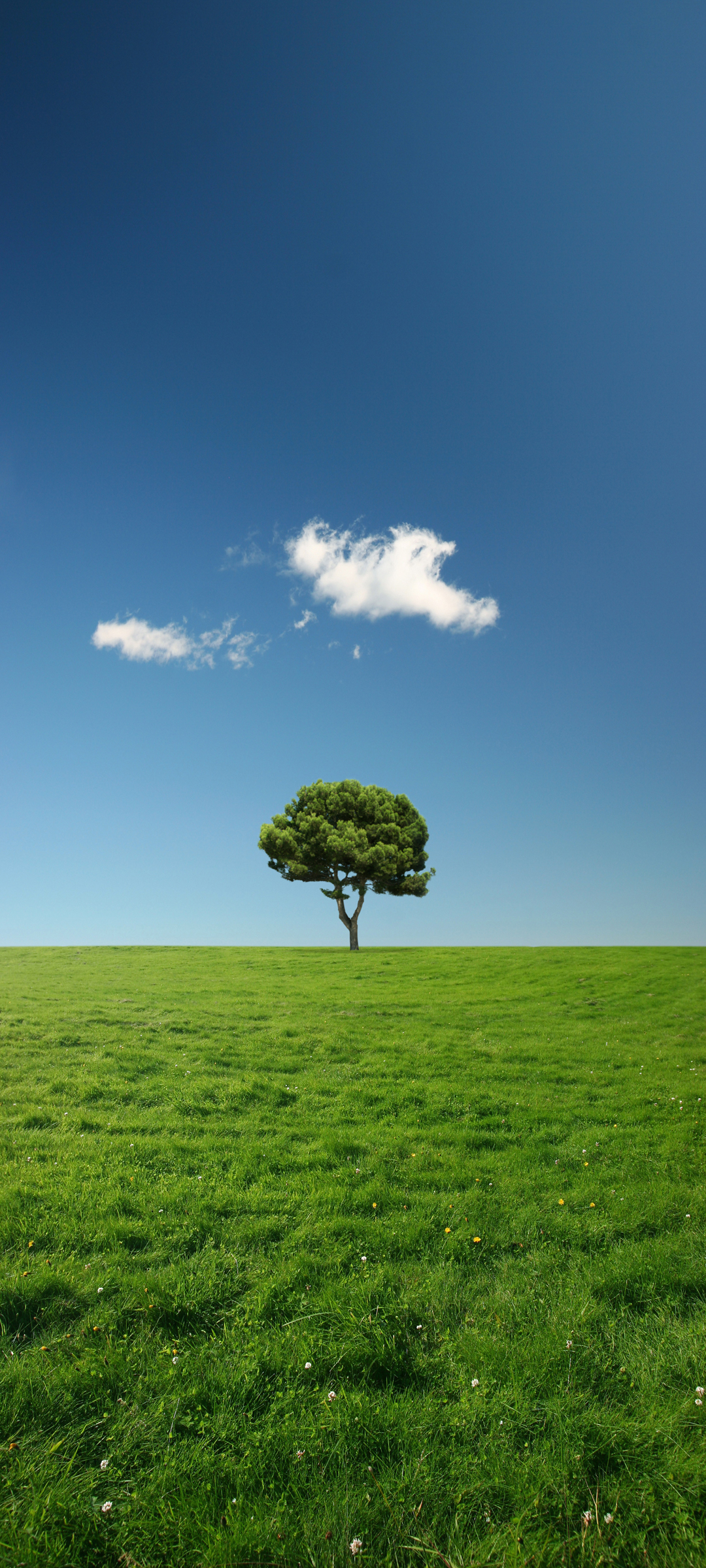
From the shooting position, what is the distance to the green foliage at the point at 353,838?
160 ft

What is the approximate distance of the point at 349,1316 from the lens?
6.05 metres

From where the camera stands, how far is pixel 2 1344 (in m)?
5.91

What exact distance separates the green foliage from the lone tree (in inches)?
2.1

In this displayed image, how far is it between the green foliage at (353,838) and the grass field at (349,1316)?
110 feet

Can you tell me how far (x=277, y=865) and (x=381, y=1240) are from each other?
45351mm

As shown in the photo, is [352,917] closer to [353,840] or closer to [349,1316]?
[353,840]

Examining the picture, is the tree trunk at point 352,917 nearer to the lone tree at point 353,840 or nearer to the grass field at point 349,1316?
the lone tree at point 353,840

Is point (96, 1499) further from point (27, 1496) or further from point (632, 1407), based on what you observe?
point (632, 1407)

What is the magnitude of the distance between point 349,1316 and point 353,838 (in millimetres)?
41493

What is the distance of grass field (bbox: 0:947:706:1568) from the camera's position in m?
4.29

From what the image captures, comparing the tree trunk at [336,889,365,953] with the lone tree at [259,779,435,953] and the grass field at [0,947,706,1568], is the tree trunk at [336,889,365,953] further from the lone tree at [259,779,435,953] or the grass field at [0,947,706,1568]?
the grass field at [0,947,706,1568]

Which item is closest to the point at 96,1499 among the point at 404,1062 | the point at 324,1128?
the point at 324,1128

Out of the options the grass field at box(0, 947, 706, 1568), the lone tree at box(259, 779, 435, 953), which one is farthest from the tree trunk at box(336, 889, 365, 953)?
the grass field at box(0, 947, 706, 1568)

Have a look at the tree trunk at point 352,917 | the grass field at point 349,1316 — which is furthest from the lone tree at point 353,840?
the grass field at point 349,1316
